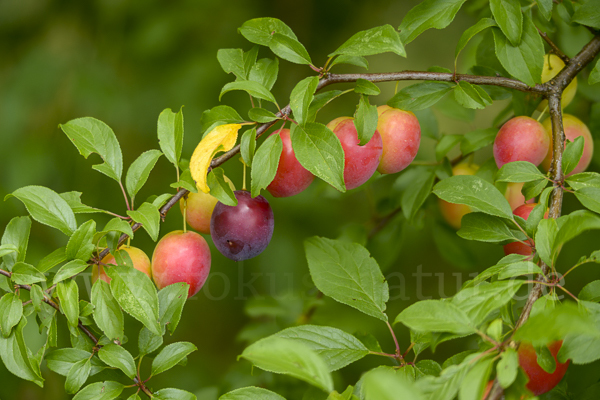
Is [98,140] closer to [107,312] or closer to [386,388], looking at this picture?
[107,312]

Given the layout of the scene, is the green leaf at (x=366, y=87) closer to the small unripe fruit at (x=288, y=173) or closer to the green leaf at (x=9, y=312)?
the small unripe fruit at (x=288, y=173)

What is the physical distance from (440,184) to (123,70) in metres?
0.94

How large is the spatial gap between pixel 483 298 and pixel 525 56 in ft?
0.86

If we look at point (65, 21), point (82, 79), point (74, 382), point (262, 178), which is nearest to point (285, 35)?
point (262, 178)

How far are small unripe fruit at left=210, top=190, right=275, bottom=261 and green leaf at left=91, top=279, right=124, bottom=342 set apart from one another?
0.12 metres

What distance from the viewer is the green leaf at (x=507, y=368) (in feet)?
0.87

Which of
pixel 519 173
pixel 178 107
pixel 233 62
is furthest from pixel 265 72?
pixel 178 107

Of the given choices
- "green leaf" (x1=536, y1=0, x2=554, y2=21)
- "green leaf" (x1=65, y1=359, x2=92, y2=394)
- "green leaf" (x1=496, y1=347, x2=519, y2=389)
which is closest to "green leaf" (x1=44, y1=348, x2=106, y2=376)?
"green leaf" (x1=65, y1=359, x2=92, y2=394)

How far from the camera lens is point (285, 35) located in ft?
1.36

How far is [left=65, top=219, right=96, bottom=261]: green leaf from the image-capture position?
39cm

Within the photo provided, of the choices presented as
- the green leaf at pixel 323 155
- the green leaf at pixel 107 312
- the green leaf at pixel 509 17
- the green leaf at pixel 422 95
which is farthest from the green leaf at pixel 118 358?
the green leaf at pixel 509 17

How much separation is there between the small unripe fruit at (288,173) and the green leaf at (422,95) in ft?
0.38

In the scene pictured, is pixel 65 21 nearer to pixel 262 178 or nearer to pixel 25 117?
pixel 25 117

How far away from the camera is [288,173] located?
467 millimetres
